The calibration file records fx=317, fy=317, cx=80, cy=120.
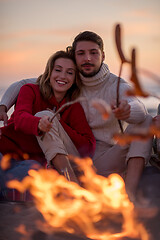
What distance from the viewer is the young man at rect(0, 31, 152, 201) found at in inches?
86.4

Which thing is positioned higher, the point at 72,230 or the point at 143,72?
the point at 143,72

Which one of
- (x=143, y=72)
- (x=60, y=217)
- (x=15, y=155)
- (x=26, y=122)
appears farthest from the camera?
(x=15, y=155)

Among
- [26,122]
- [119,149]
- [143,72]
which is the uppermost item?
[143,72]

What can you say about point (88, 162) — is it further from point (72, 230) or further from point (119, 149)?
point (72, 230)

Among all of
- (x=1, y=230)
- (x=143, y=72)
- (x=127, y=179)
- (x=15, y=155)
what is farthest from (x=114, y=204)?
(x=143, y=72)

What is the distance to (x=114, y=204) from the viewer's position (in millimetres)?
1892

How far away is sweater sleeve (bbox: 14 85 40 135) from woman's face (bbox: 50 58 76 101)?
19 centimetres

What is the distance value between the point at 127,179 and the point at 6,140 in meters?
0.94

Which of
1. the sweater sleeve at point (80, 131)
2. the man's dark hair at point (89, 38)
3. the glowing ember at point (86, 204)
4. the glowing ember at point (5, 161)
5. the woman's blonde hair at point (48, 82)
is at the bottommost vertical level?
the glowing ember at point (86, 204)

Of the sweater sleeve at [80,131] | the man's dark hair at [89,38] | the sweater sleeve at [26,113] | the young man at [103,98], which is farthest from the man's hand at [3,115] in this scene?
the man's dark hair at [89,38]

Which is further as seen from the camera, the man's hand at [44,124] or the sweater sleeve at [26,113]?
the sweater sleeve at [26,113]

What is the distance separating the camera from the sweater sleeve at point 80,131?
89.3 inches

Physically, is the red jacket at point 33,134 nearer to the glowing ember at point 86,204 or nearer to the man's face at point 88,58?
the glowing ember at point 86,204

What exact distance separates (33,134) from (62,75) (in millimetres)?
485
